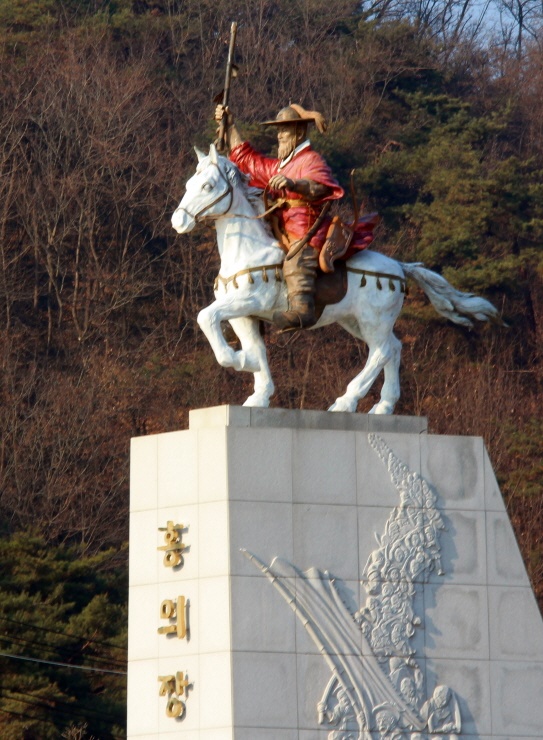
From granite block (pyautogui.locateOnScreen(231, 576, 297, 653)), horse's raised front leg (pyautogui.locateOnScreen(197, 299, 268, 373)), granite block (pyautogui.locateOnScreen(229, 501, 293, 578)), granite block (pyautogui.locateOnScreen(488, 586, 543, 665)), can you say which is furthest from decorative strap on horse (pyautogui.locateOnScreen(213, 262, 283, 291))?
granite block (pyautogui.locateOnScreen(488, 586, 543, 665))

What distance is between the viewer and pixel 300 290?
1262 cm

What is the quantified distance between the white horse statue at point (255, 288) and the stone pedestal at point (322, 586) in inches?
18.8

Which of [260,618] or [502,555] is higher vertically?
[502,555]

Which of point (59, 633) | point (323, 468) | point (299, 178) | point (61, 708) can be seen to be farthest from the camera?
point (59, 633)

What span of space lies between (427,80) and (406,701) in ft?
79.6

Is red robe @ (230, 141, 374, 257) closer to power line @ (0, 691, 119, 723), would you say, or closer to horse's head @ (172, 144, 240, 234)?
horse's head @ (172, 144, 240, 234)

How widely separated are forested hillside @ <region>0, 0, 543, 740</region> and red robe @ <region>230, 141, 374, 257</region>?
31.0 feet

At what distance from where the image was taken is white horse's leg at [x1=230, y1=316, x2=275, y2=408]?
12.7m

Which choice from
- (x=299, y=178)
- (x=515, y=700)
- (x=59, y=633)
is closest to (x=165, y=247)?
(x=59, y=633)

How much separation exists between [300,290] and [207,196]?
0.82 metres

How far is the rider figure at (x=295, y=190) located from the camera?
41.5 feet

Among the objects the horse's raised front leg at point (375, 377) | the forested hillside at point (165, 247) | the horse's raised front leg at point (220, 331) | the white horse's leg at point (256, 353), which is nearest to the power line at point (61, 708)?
the forested hillside at point (165, 247)

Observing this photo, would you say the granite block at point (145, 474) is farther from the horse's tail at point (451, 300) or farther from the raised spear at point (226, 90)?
the horse's tail at point (451, 300)

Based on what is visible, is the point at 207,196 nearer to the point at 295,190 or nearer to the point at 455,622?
the point at 295,190
